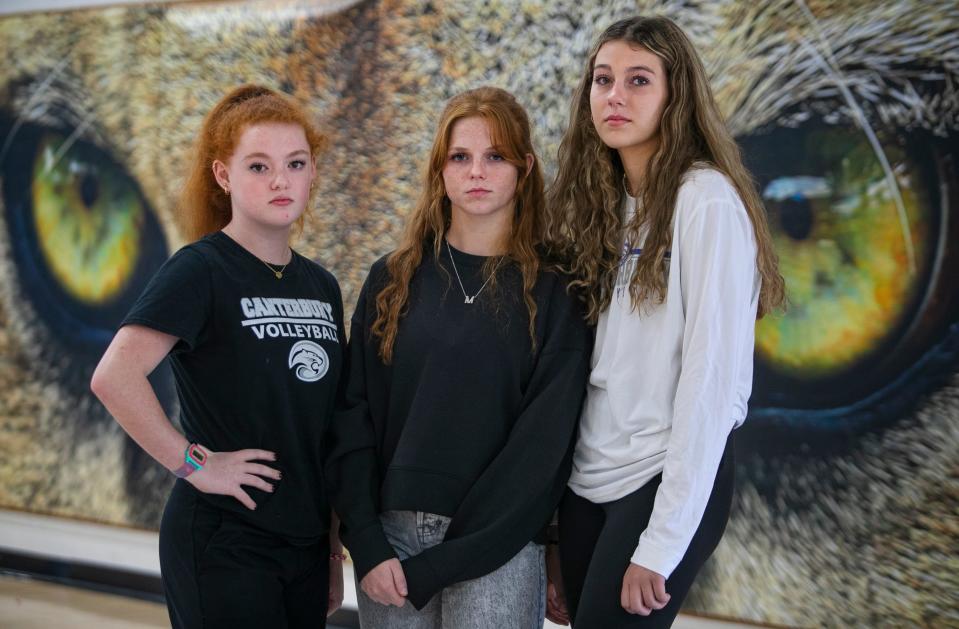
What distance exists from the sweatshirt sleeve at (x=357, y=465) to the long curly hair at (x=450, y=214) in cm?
7

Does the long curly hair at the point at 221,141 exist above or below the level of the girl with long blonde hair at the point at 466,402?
above

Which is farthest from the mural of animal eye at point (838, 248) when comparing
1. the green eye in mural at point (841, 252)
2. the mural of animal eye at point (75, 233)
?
the mural of animal eye at point (75, 233)

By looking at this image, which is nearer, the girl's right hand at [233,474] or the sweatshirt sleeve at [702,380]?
the sweatshirt sleeve at [702,380]

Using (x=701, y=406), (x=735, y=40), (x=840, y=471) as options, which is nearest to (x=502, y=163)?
(x=701, y=406)

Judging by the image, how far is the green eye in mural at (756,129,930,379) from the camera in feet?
9.19

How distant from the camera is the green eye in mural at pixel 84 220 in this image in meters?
4.17

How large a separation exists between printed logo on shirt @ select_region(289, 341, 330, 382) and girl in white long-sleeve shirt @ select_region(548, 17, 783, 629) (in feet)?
1.75

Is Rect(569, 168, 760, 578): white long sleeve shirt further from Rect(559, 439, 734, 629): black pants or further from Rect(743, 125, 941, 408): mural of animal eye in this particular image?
Rect(743, 125, 941, 408): mural of animal eye

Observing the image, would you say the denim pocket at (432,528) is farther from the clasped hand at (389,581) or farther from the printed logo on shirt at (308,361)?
the printed logo on shirt at (308,361)

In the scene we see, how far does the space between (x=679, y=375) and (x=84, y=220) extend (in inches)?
134

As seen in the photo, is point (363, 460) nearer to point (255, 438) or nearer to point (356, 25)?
point (255, 438)

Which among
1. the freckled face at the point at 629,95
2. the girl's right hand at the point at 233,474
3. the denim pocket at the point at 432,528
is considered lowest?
the denim pocket at the point at 432,528

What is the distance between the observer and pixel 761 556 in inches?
118

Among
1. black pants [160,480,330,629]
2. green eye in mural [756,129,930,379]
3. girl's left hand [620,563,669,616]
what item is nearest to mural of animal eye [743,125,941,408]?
green eye in mural [756,129,930,379]
